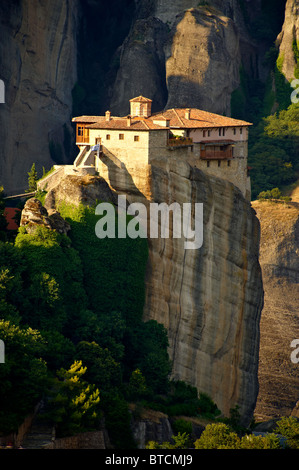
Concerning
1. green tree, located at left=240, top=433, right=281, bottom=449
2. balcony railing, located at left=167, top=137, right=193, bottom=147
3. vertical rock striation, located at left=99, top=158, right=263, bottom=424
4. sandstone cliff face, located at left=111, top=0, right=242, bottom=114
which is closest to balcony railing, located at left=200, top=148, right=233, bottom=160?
vertical rock striation, located at left=99, top=158, right=263, bottom=424

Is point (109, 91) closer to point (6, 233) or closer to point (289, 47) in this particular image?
point (289, 47)

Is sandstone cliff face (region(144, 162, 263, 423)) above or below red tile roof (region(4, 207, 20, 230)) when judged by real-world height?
below

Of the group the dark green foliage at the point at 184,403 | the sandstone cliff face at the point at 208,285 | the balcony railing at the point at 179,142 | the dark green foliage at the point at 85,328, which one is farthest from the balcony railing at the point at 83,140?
the dark green foliage at the point at 184,403

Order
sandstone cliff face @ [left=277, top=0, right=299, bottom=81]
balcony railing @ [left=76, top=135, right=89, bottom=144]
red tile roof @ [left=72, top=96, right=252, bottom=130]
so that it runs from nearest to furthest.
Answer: red tile roof @ [left=72, top=96, right=252, bottom=130]
balcony railing @ [left=76, top=135, right=89, bottom=144]
sandstone cliff face @ [left=277, top=0, right=299, bottom=81]

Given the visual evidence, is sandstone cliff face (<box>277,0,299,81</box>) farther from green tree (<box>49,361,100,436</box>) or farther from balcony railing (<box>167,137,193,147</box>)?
green tree (<box>49,361,100,436</box>)

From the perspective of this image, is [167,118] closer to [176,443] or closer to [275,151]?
[176,443]

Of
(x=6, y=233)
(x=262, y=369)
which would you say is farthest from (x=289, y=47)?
(x=6, y=233)

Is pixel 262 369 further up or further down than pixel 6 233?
further down
